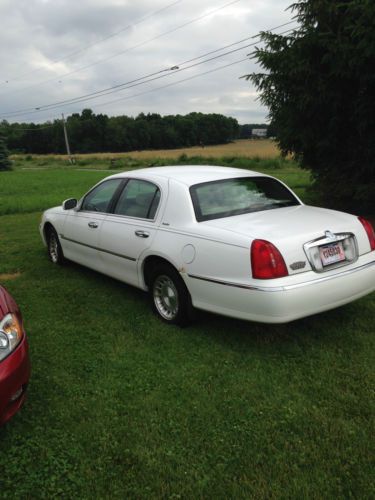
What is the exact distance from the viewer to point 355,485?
7.54 feet

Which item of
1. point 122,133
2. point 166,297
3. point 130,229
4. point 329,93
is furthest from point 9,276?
point 122,133

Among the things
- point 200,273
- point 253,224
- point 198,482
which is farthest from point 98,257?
point 198,482

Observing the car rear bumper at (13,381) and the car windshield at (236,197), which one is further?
the car windshield at (236,197)

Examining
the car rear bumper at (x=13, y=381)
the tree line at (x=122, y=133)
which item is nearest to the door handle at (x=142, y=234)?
the car rear bumper at (x=13, y=381)

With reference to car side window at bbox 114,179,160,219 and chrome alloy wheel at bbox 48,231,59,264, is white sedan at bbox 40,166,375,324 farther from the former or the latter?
chrome alloy wheel at bbox 48,231,59,264

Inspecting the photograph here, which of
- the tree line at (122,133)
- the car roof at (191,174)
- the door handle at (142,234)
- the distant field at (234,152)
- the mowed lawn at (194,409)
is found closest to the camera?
the mowed lawn at (194,409)

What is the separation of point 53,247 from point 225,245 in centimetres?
386

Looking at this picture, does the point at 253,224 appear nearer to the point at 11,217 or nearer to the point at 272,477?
the point at 272,477

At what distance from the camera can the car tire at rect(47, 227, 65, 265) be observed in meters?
6.40

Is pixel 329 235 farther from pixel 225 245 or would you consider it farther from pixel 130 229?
pixel 130 229

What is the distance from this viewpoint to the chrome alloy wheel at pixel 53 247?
6.48 metres

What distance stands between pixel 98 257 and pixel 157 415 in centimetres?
266

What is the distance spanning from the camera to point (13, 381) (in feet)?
8.61

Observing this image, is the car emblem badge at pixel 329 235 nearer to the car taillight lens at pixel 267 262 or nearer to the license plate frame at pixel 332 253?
the license plate frame at pixel 332 253
